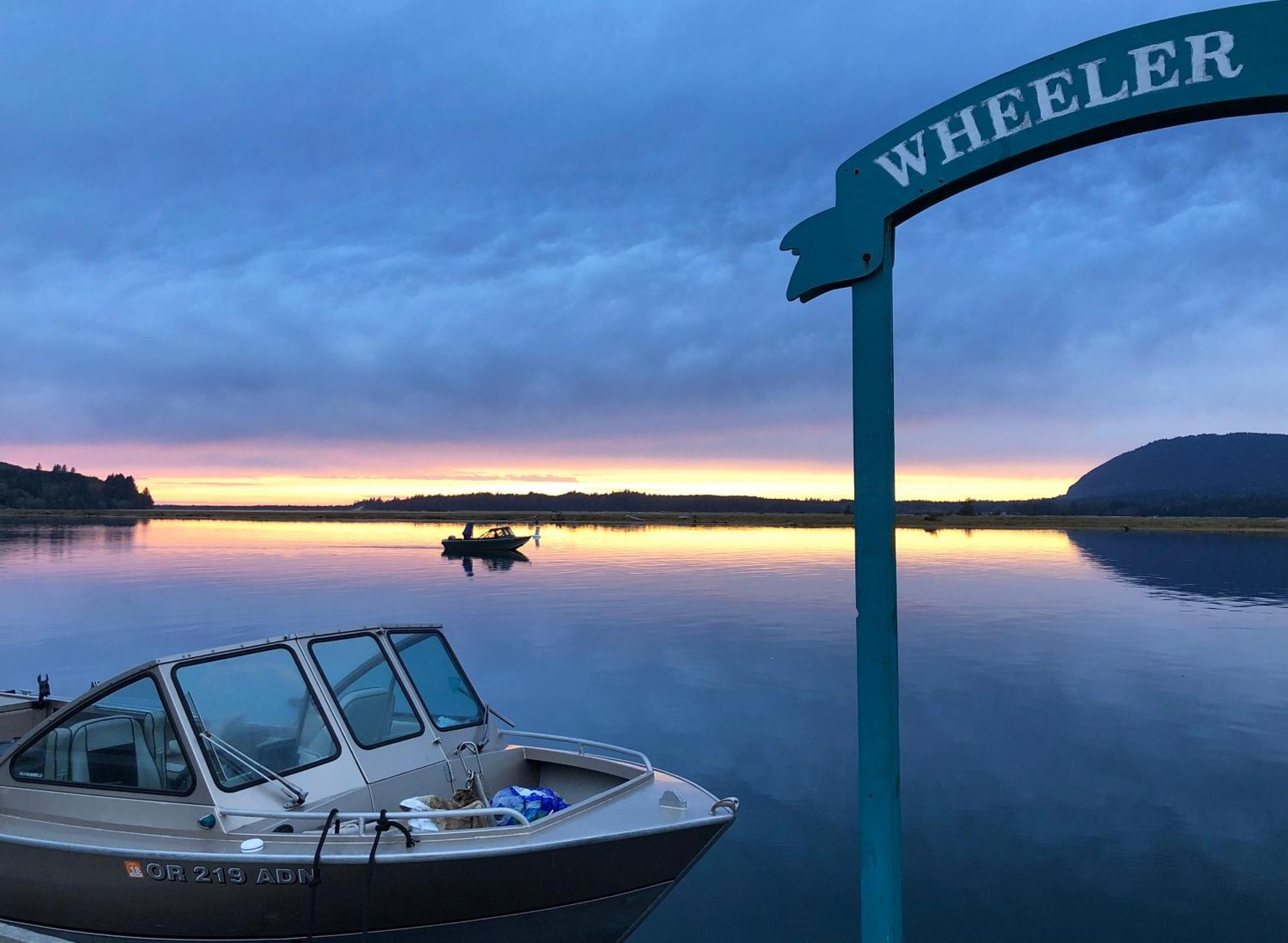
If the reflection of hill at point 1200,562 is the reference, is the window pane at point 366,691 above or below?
above

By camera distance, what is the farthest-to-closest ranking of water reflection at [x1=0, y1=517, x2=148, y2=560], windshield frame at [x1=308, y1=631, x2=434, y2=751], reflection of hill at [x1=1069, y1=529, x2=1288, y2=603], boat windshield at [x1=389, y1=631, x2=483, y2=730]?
water reflection at [x1=0, y1=517, x2=148, y2=560] → reflection of hill at [x1=1069, y1=529, x2=1288, y2=603] → boat windshield at [x1=389, y1=631, x2=483, y2=730] → windshield frame at [x1=308, y1=631, x2=434, y2=751]

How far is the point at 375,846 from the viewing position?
5266mm

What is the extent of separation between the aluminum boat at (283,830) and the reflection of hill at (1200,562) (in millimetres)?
37807

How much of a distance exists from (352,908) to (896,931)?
3.43 meters

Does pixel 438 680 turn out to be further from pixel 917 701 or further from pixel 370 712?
pixel 917 701

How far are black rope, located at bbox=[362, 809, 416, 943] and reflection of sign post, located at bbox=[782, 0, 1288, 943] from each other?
290 cm

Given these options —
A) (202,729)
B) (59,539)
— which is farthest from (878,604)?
(59,539)

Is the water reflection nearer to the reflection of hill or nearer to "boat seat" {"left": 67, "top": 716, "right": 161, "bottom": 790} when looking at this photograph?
"boat seat" {"left": 67, "top": 716, "right": 161, "bottom": 790}

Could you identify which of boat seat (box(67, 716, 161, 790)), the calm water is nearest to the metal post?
the calm water

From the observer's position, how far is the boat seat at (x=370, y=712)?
6.77 metres

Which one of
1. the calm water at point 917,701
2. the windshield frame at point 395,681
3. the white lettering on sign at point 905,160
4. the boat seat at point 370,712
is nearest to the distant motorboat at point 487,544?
the calm water at point 917,701

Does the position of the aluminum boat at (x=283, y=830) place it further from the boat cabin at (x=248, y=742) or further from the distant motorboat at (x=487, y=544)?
the distant motorboat at (x=487, y=544)

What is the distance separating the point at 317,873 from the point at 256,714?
1.47m

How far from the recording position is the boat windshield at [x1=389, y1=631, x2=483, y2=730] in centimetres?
748
